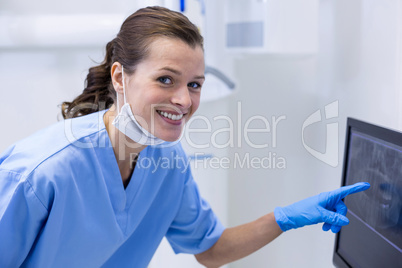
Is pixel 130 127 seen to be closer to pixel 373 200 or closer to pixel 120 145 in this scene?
pixel 120 145

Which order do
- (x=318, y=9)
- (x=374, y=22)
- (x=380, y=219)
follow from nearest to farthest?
(x=380, y=219), (x=374, y=22), (x=318, y=9)

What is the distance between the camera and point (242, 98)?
6.20ft

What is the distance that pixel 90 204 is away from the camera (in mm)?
1054

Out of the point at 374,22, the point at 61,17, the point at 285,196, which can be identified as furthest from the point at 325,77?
the point at 61,17

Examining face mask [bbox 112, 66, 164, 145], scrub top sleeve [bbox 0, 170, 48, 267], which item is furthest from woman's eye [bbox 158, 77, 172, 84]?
scrub top sleeve [bbox 0, 170, 48, 267]

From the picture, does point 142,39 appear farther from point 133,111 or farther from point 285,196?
point 285,196

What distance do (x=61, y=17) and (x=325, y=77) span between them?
954 mm

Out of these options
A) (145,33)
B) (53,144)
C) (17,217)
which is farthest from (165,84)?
(17,217)

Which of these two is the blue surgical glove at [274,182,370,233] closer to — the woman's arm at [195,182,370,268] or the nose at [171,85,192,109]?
the woman's arm at [195,182,370,268]

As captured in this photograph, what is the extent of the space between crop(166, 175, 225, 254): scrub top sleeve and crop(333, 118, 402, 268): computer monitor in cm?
35

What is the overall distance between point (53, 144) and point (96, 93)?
0.73ft

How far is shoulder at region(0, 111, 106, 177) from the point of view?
962mm

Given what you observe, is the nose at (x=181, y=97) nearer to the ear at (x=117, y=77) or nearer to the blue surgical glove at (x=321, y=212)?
the ear at (x=117, y=77)

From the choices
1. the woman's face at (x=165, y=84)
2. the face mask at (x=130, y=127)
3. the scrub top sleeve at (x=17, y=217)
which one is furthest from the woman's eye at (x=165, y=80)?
the scrub top sleeve at (x=17, y=217)
